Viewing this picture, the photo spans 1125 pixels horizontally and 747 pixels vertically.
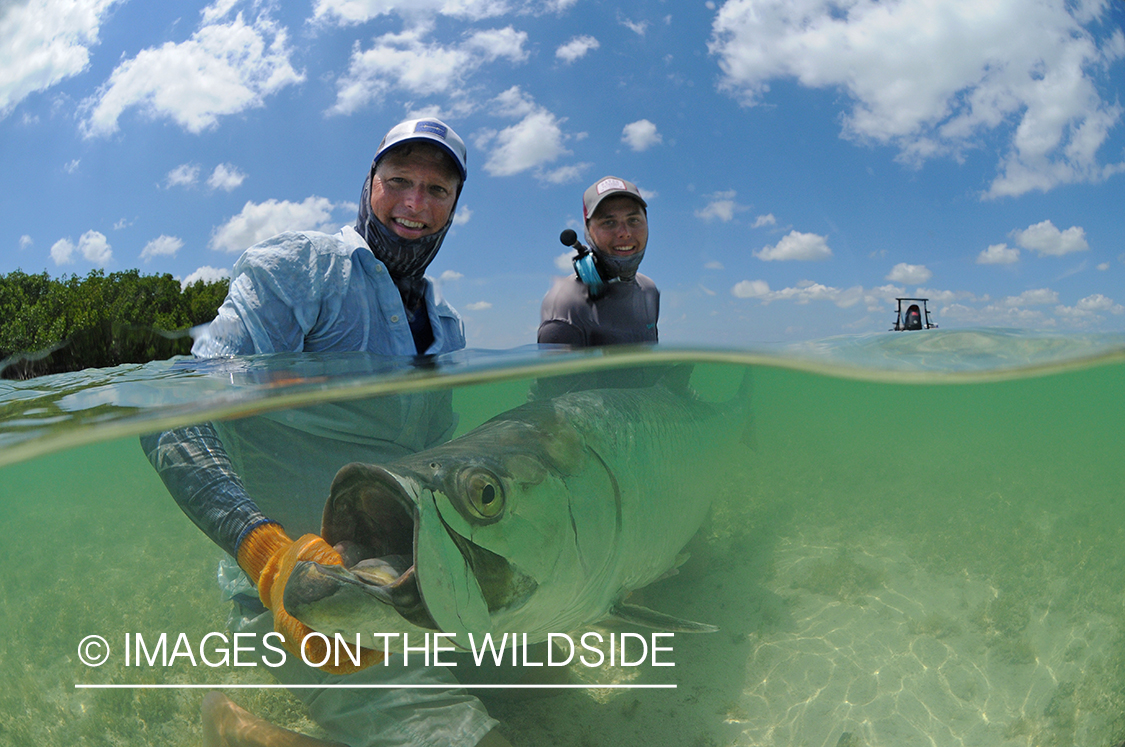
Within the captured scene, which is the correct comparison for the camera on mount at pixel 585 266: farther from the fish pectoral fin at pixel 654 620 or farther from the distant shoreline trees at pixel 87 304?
the distant shoreline trees at pixel 87 304

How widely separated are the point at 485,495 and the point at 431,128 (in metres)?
2.53

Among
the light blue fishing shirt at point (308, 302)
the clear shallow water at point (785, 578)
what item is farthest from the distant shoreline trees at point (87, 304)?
the light blue fishing shirt at point (308, 302)

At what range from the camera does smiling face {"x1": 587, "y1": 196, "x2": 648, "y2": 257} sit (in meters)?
5.26

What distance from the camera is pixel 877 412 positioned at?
9906 millimetres

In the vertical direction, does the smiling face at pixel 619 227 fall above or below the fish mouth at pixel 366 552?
above

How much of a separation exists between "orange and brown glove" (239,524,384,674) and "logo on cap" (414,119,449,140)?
8.29ft

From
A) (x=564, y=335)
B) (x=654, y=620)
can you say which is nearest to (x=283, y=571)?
(x=654, y=620)

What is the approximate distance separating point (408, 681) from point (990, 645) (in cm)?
487

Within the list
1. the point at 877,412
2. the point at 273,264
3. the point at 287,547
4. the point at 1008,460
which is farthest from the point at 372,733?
the point at 1008,460

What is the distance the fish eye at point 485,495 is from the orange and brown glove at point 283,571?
0.55m

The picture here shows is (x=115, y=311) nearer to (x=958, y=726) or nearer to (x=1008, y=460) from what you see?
(x=958, y=726)

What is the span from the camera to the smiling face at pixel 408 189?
381 cm

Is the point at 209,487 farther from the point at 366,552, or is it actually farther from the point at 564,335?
the point at 564,335

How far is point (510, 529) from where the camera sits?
2514 mm
